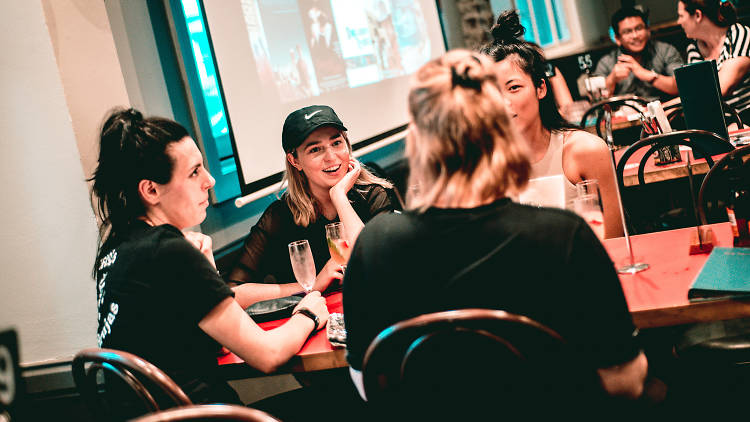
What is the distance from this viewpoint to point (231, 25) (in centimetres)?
334

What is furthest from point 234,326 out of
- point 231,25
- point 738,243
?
point 231,25

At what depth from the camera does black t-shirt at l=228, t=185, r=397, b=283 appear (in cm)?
266

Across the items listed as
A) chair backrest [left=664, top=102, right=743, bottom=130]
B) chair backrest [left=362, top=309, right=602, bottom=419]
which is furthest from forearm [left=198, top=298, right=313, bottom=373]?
chair backrest [left=664, top=102, right=743, bottom=130]

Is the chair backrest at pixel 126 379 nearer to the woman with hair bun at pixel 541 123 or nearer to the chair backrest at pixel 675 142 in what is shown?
the woman with hair bun at pixel 541 123

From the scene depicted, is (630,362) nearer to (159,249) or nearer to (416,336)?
(416,336)

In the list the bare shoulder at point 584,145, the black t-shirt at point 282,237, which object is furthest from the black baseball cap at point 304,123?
the bare shoulder at point 584,145

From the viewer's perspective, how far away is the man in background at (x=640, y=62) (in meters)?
5.73

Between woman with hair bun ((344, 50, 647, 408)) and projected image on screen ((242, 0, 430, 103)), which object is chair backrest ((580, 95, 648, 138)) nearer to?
projected image on screen ((242, 0, 430, 103))

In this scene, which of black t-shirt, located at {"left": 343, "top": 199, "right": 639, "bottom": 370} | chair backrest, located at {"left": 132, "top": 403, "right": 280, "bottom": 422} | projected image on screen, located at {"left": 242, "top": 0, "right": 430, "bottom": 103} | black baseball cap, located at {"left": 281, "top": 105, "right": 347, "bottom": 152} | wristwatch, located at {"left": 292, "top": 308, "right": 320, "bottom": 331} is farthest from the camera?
projected image on screen, located at {"left": 242, "top": 0, "right": 430, "bottom": 103}

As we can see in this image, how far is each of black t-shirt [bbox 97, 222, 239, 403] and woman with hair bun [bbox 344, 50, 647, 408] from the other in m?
0.53

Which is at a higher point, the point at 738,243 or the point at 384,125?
the point at 384,125

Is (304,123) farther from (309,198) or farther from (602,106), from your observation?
(602,106)

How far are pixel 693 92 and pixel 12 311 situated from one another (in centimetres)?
301

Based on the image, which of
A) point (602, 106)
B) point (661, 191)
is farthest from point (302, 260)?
point (602, 106)
